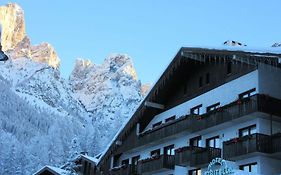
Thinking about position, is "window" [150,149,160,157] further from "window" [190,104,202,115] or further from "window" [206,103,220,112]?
"window" [206,103,220,112]

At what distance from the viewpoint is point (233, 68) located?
27484 mm

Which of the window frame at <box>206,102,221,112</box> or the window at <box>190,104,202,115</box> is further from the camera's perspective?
the window at <box>190,104,202,115</box>

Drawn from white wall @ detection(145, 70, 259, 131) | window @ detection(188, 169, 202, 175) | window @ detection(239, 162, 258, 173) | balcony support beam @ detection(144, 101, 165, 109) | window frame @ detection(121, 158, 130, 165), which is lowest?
window @ detection(239, 162, 258, 173)

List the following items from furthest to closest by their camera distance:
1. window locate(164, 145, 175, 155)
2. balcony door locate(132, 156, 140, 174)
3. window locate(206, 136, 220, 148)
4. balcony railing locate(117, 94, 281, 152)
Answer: balcony door locate(132, 156, 140, 174), window locate(164, 145, 175, 155), window locate(206, 136, 220, 148), balcony railing locate(117, 94, 281, 152)

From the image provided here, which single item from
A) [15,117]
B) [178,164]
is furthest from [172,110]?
[15,117]

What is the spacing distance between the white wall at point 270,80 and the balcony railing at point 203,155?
11.9ft

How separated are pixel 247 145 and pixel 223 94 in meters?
4.49

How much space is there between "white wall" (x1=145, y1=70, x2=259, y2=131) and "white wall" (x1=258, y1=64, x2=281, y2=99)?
0.27 m

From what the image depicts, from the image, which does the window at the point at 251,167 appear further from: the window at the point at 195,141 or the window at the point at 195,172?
the window at the point at 195,141

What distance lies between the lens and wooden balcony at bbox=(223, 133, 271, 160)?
2347 cm

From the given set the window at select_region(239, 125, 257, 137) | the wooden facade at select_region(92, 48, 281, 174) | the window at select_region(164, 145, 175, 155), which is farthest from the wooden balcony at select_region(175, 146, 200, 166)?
the window at select_region(239, 125, 257, 137)

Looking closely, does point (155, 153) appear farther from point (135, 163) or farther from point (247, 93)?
point (247, 93)

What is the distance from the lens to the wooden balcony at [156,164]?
96.6ft

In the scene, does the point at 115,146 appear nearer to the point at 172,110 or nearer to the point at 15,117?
the point at 172,110
